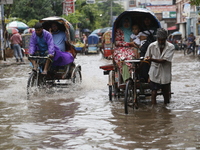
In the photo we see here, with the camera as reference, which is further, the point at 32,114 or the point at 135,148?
the point at 32,114

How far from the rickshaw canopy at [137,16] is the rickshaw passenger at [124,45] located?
0.10m

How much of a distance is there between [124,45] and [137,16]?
0.89m

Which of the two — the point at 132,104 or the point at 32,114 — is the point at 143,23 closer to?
the point at 132,104

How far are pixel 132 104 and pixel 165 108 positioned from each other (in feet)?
2.70

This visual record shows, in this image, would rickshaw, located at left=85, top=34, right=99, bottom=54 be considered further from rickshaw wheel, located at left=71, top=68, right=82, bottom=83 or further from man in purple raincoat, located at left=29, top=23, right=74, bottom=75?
man in purple raincoat, located at left=29, top=23, right=74, bottom=75

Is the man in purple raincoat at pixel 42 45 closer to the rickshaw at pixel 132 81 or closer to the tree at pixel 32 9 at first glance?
the rickshaw at pixel 132 81

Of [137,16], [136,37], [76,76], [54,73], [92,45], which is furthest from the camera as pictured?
[92,45]

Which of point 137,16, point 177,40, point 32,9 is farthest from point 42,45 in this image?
point 177,40

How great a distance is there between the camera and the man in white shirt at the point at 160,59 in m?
7.85

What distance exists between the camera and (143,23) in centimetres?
986

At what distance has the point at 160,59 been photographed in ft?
25.7

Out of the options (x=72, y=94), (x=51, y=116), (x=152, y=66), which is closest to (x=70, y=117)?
(x=51, y=116)

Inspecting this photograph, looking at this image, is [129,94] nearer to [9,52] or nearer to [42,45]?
[42,45]

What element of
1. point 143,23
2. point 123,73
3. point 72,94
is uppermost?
point 143,23
